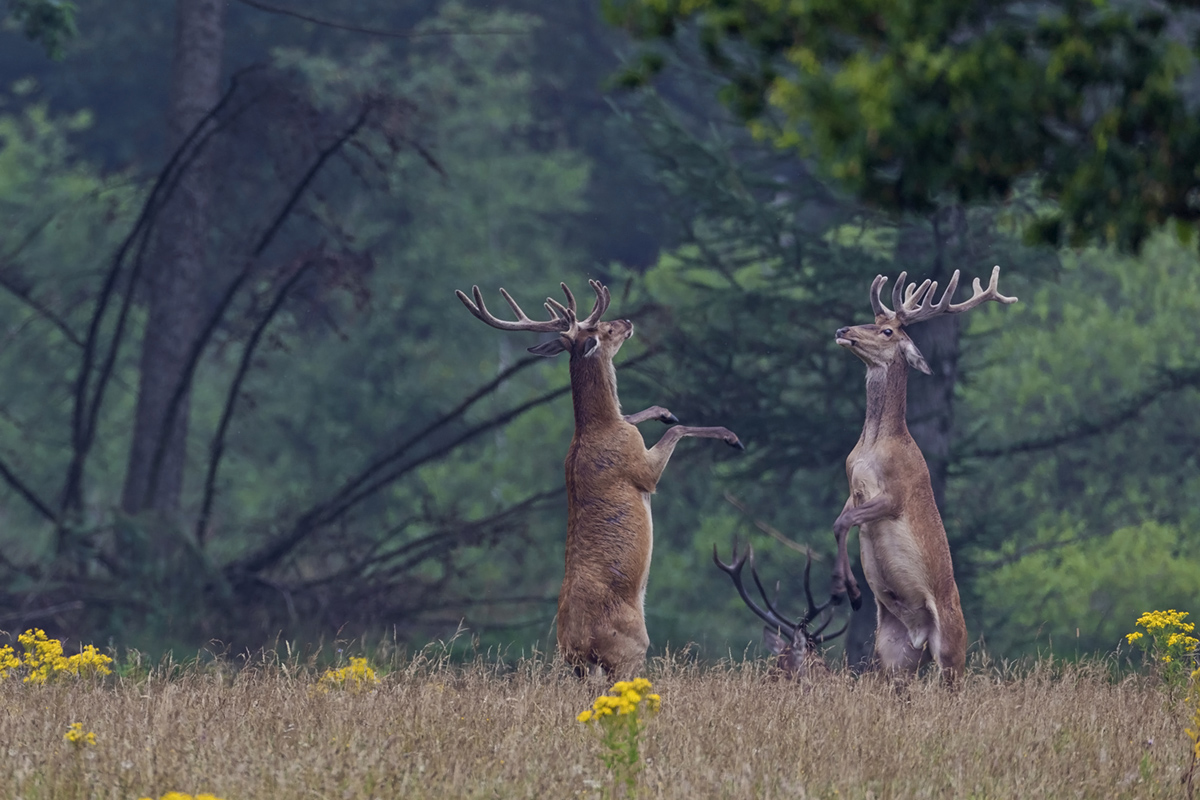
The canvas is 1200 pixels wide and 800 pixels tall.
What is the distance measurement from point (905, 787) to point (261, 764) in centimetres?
239

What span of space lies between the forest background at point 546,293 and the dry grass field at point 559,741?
88.4 inches

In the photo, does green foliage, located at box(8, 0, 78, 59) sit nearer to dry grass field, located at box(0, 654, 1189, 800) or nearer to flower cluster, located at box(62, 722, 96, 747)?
dry grass field, located at box(0, 654, 1189, 800)

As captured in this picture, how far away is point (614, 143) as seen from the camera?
3198 cm

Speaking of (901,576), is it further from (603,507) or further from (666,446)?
(603,507)

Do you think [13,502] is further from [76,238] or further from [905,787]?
[905,787]

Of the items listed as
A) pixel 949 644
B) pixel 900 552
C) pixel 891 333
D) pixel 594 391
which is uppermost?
pixel 891 333

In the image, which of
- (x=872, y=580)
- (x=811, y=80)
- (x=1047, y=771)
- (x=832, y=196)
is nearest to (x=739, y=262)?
(x=832, y=196)

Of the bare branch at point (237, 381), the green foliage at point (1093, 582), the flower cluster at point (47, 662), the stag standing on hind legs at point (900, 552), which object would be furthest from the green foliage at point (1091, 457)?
the flower cluster at point (47, 662)

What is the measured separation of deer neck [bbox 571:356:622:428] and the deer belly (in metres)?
1.77

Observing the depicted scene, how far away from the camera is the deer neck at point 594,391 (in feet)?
31.8

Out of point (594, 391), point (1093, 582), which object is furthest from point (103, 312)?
point (1093, 582)

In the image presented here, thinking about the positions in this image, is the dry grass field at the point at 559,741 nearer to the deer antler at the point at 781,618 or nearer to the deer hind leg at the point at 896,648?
the deer hind leg at the point at 896,648

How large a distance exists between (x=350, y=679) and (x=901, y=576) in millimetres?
3217

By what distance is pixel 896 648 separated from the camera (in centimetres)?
916
